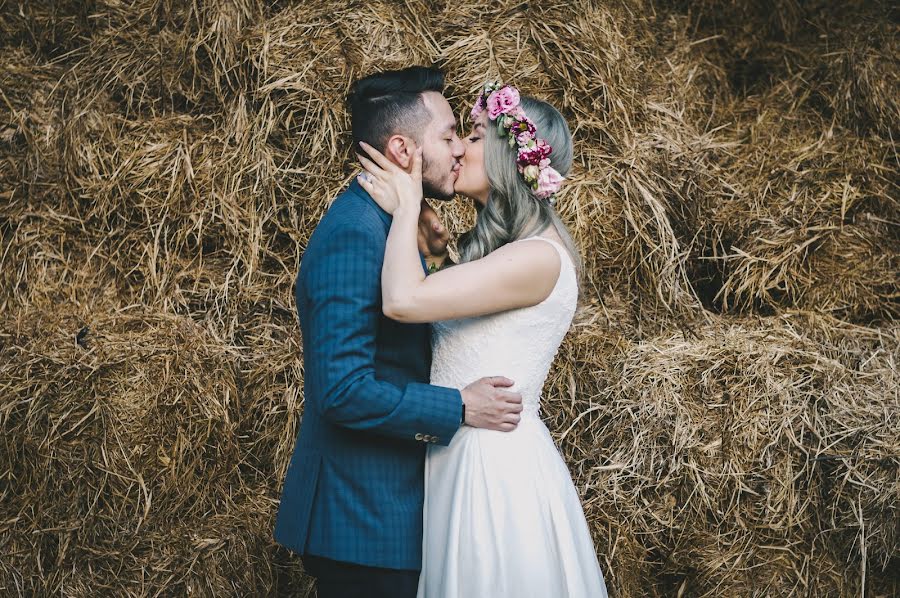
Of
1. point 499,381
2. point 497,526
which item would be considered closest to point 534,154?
point 499,381

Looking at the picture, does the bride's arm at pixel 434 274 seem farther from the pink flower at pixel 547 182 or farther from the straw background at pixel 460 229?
the straw background at pixel 460 229

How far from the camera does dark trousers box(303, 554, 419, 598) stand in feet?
7.78

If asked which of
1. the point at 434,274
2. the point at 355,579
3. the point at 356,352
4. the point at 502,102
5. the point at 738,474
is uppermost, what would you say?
the point at 502,102

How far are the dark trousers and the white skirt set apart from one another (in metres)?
0.10

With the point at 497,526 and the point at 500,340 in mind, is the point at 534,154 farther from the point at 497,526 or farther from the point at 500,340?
the point at 497,526

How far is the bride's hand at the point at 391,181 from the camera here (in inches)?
98.7

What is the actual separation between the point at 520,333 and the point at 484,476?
420 mm

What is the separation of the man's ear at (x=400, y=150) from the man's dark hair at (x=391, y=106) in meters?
0.02

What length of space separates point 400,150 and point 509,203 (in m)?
0.38

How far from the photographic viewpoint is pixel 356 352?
2.27 m

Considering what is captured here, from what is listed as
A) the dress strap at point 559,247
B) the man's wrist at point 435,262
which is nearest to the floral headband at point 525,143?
the dress strap at point 559,247

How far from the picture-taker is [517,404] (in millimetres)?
2564

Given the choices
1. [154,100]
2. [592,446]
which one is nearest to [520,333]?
[592,446]

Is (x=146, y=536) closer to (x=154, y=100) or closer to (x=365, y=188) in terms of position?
(x=365, y=188)
